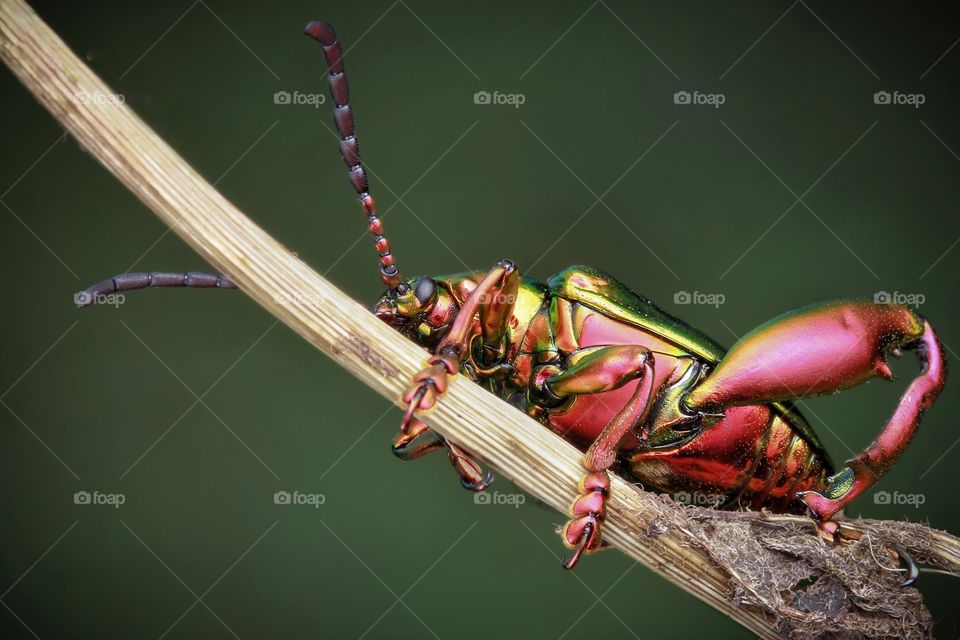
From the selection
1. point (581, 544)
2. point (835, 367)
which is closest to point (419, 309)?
point (581, 544)

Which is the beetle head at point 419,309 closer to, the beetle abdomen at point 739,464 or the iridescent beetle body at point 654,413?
the iridescent beetle body at point 654,413

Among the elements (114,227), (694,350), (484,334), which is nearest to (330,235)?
(114,227)

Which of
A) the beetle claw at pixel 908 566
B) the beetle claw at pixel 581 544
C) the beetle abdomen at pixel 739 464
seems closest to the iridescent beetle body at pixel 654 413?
the beetle abdomen at pixel 739 464

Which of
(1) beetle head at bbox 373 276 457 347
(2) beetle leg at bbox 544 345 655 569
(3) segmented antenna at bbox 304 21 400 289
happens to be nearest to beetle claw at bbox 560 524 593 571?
(2) beetle leg at bbox 544 345 655 569

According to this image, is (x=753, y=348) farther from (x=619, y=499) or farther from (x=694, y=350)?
(x=619, y=499)

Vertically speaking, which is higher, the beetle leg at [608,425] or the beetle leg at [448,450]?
the beetle leg at [608,425]

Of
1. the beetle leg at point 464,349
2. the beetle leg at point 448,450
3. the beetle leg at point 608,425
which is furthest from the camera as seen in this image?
the beetle leg at point 448,450

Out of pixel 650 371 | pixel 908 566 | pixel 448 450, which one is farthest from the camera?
pixel 448 450

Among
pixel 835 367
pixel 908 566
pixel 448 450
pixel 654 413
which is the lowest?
pixel 448 450

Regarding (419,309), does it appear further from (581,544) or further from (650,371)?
(581,544)
